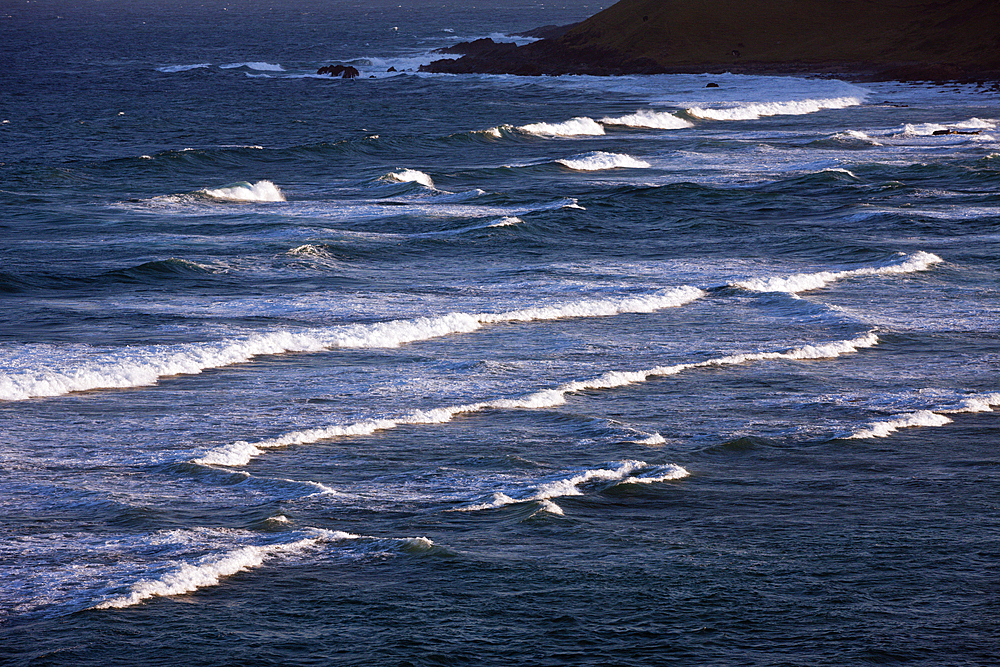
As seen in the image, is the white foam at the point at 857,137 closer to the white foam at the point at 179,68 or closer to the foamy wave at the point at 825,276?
the foamy wave at the point at 825,276

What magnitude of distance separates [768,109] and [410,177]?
84.8 ft

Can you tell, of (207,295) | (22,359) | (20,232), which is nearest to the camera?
(22,359)

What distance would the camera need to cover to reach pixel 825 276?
20812 mm

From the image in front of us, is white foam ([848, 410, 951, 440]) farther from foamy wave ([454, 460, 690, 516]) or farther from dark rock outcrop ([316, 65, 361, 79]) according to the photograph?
dark rock outcrop ([316, 65, 361, 79])

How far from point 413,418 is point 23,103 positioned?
5294cm

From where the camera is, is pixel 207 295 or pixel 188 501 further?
pixel 207 295

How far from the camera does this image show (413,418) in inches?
486

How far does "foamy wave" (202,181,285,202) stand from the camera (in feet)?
104

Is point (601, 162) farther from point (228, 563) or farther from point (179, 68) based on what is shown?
point (179, 68)

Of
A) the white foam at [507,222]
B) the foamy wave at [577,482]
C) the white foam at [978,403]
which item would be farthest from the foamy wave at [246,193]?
the foamy wave at [577,482]

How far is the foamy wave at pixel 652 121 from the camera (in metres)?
50.3

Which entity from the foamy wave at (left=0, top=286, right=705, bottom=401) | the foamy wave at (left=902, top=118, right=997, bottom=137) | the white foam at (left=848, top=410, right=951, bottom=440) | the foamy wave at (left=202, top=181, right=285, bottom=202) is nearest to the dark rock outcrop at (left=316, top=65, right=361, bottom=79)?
the foamy wave at (left=902, top=118, right=997, bottom=137)

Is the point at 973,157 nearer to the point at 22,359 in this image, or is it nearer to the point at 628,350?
the point at 628,350

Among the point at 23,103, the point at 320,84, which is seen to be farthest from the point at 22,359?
the point at 320,84
